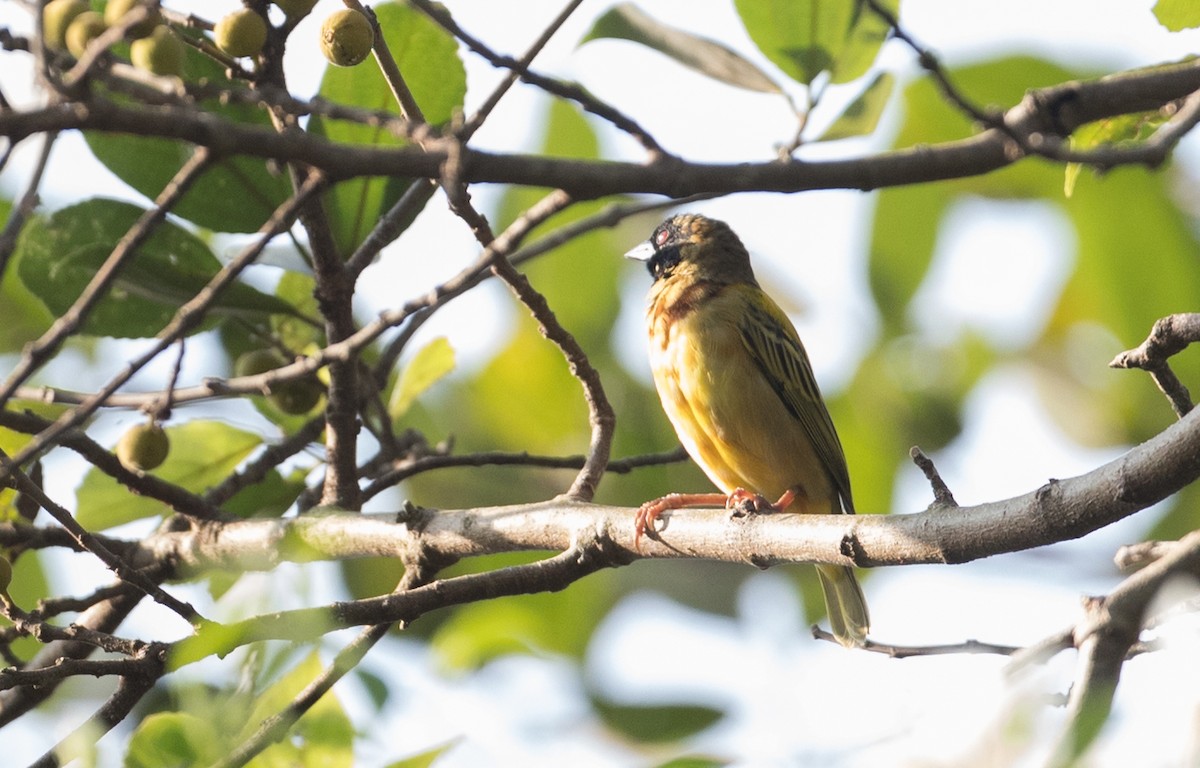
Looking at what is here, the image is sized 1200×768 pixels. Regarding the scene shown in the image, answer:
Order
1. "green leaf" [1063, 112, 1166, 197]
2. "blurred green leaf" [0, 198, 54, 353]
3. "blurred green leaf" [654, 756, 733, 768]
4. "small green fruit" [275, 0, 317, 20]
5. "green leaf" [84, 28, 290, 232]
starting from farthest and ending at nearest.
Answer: "blurred green leaf" [0, 198, 54, 353] → "green leaf" [84, 28, 290, 232] → "green leaf" [1063, 112, 1166, 197] → "small green fruit" [275, 0, 317, 20] → "blurred green leaf" [654, 756, 733, 768]

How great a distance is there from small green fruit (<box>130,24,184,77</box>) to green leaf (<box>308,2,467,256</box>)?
4.50 feet

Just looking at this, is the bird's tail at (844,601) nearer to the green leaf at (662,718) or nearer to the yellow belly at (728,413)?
the yellow belly at (728,413)

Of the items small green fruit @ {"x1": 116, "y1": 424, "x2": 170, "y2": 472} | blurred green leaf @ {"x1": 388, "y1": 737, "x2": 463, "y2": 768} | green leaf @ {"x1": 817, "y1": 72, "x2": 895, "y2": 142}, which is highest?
green leaf @ {"x1": 817, "y1": 72, "x2": 895, "y2": 142}

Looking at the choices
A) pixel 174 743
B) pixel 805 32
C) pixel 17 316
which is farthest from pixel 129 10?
pixel 17 316

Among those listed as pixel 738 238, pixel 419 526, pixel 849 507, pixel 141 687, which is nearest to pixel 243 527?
pixel 419 526

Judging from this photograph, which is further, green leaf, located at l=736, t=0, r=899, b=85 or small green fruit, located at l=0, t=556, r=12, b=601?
green leaf, located at l=736, t=0, r=899, b=85

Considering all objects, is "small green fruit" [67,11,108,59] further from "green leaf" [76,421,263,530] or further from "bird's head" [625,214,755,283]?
"bird's head" [625,214,755,283]

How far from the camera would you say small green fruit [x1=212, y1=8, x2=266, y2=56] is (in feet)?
9.20

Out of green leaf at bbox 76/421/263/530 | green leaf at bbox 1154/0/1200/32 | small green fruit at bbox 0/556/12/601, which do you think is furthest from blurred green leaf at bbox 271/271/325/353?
green leaf at bbox 1154/0/1200/32

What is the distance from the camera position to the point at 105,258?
3.90 metres

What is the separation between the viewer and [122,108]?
5.77 ft

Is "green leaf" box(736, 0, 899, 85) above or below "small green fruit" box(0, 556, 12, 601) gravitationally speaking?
above

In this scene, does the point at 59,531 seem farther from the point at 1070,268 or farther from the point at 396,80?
the point at 1070,268

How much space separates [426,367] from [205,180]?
874mm
